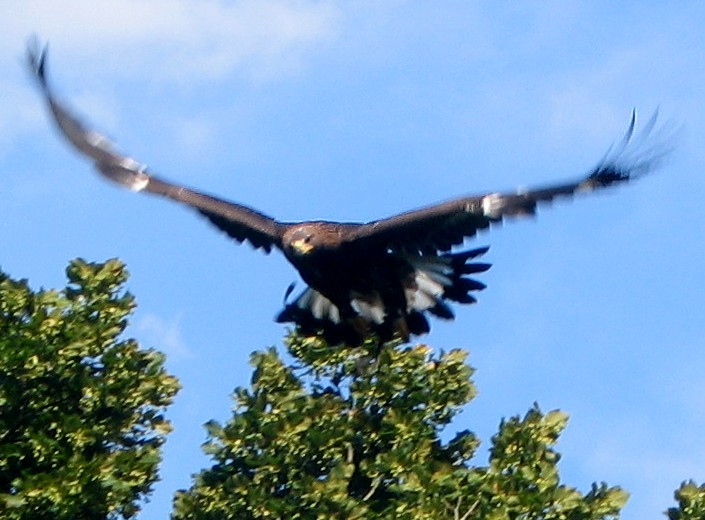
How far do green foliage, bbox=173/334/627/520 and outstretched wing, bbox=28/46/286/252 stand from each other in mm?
859

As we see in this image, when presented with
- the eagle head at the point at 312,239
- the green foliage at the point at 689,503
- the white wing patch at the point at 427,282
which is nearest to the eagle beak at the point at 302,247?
the eagle head at the point at 312,239

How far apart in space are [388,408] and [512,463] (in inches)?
41.7

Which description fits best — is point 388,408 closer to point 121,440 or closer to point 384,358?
point 384,358

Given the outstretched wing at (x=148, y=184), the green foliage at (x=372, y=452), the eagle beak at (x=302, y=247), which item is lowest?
the green foliage at (x=372, y=452)

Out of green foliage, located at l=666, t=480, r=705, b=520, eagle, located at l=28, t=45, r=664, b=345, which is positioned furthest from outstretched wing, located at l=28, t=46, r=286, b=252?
green foliage, located at l=666, t=480, r=705, b=520

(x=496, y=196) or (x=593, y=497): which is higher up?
(x=496, y=196)

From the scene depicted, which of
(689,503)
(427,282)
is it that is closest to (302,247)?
(427,282)

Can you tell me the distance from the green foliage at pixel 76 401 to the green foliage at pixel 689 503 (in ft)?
11.8

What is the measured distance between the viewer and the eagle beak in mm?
15797

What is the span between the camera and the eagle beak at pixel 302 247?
1580 centimetres

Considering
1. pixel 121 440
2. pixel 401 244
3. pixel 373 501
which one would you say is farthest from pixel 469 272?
pixel 121 440

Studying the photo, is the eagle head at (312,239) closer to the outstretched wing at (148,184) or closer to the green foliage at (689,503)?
the outstretched wing at (148,184)

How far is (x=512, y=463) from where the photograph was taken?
1502 centimetres

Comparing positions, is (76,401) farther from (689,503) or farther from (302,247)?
(689,503)
